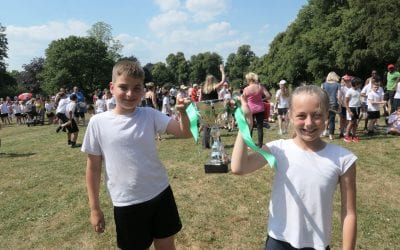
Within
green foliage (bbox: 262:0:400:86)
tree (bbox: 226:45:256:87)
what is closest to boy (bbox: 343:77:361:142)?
green foliage (bbox: 262:0:400:86)

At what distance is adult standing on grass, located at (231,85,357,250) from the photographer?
2186 millimetres

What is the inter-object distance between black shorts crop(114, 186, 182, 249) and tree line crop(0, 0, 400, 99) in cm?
1376

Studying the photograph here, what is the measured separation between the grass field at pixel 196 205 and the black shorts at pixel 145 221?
1.92 metres

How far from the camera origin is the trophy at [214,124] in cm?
748

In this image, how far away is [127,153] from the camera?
2.89m

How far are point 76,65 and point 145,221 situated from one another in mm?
65172

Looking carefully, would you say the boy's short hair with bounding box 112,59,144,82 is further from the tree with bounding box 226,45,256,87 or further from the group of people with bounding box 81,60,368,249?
the tree with bounding box 226,45,256,87

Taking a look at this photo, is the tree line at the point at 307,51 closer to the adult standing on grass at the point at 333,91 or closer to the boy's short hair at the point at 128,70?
the adult standing on grass at the point at 333,91

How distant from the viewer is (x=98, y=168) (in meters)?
3.06

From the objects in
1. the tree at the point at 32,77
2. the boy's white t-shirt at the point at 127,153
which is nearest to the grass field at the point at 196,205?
the boy's white t-shirt at the point at 127,153

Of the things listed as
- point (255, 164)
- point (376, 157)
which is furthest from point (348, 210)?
point (376, 157)

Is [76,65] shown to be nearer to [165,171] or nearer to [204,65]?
[204,65]

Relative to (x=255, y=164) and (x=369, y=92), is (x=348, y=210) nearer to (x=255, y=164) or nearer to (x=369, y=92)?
(x=255, y=164)

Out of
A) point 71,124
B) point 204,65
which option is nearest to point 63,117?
point 71,124
